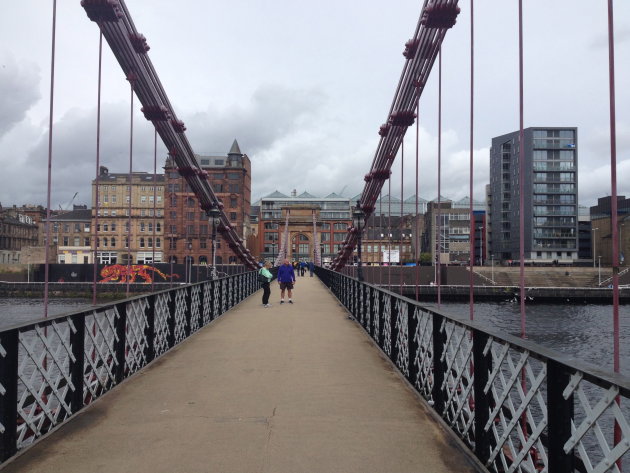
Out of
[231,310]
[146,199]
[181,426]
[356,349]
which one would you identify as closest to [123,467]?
[181,426]

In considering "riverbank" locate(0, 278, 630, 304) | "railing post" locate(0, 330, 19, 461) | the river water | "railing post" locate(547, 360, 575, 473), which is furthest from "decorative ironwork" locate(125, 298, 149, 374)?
"riverbank" locate(0, 278, 630, 304)

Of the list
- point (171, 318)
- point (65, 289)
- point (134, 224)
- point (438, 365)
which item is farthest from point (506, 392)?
point (134, 224)

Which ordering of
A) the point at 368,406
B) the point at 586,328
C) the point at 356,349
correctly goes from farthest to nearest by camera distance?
1. the point at 586,328
2. the point at 356,349
3. the point at 368,406

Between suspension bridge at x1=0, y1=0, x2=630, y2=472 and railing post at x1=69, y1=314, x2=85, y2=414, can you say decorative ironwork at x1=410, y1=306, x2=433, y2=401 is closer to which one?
suspension bridge at x1=0, y1=0, x2=630, y2=472

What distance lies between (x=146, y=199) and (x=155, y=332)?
8936 centimetres

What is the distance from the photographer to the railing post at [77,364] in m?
5.46

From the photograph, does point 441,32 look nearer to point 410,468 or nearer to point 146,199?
point 410,468

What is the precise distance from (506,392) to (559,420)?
0.66 metres

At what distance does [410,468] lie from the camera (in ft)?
13.4

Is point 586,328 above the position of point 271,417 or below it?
below

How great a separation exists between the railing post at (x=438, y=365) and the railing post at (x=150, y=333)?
15.0 ft

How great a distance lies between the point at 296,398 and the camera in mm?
6039

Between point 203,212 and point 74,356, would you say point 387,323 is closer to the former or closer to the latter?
point 74,356

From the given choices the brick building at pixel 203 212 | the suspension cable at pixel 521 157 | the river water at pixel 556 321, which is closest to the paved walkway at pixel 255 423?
the suspension cable at pixel 521 157
